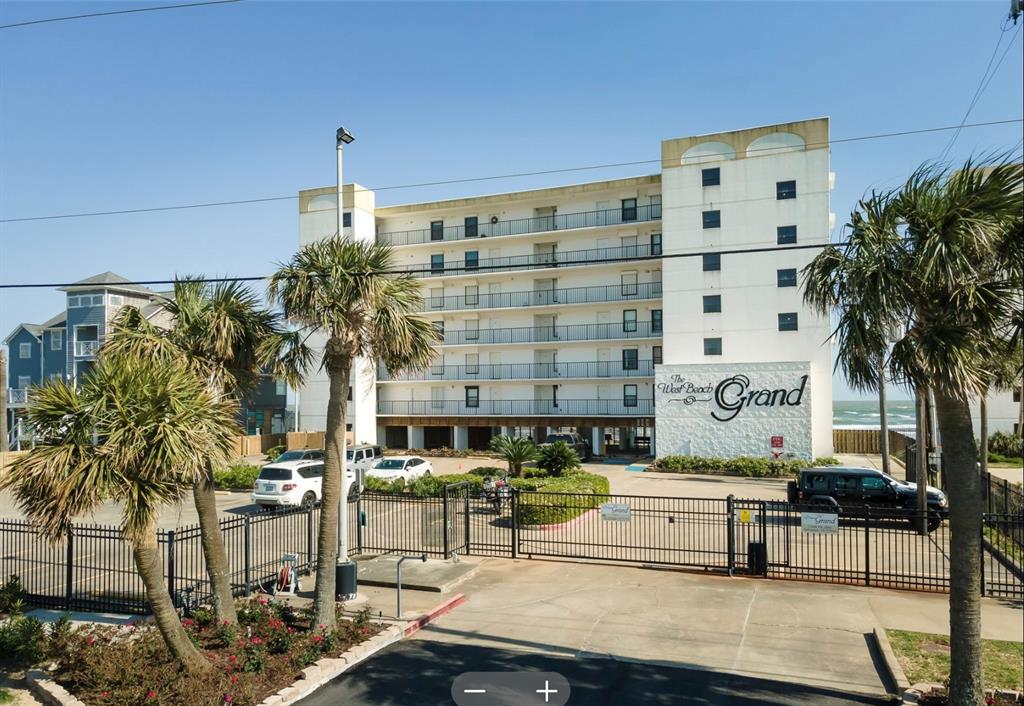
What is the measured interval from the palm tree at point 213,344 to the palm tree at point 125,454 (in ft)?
5.28

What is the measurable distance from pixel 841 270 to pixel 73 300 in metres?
56.3

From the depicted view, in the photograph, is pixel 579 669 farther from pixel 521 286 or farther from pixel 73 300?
pixel 73 300

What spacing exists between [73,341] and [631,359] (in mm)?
40263

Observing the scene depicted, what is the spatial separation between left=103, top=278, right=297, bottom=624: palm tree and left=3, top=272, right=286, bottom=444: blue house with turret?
1549 inches

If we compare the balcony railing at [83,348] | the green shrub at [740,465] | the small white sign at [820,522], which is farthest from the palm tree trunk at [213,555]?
the balcony railing at [83,348]

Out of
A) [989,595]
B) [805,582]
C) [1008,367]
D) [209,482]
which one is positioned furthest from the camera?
[805,582]

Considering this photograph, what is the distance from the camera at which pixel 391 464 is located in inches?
1152

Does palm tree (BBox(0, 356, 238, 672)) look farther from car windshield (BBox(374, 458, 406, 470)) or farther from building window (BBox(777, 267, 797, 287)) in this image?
building window (BBox(777, 267, 797, 287))

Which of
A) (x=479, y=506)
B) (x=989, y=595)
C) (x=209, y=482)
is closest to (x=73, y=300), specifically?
(x=479, y=506)

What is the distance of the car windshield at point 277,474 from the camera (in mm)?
23891

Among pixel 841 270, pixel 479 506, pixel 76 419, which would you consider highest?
pixel 841 270

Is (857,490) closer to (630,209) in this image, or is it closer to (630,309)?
(630,309)

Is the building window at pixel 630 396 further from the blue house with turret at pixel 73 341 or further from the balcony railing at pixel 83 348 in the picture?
the balcony railing at pixel 83 348

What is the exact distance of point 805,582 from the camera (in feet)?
47.3
